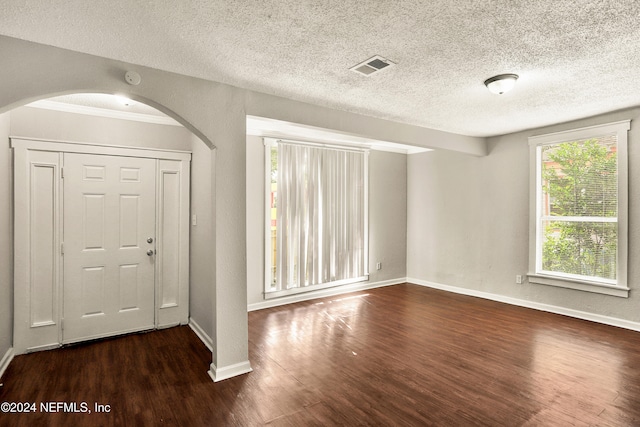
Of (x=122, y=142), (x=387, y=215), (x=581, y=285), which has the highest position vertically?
(x=122, y=142)

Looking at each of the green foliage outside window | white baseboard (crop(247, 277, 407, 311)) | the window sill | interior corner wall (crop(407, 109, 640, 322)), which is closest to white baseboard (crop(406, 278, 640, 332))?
interior corner wall (crop(407, 109, 640, 322))

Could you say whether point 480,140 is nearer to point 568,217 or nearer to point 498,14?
point 568,217

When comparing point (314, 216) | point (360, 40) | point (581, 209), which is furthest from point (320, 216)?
point (581, 209)

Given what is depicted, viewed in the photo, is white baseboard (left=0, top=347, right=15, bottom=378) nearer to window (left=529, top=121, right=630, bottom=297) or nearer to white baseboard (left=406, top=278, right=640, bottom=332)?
white baseboard (left=406, top=278, right=640, bottom=332)

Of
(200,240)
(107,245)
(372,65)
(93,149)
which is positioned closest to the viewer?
(372,65)

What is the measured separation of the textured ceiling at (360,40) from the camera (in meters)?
1.82

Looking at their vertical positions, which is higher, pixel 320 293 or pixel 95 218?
pixel 95 218

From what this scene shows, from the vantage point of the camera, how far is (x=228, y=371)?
109 inches

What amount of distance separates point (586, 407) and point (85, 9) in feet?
13.2

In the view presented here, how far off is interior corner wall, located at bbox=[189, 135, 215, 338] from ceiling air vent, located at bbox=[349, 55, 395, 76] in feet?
5.67

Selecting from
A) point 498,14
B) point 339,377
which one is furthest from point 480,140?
point 339,377

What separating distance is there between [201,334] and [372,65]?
10.3 ft

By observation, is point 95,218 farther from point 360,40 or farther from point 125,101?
point 360,40

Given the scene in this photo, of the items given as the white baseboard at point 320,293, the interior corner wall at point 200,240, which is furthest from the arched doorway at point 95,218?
the white baseboard at point 320,293
